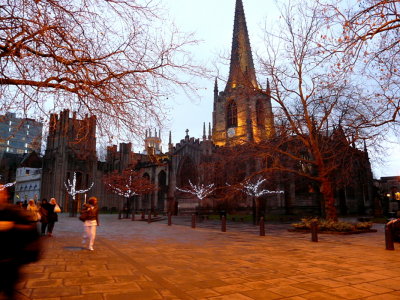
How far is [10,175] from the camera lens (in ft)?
224

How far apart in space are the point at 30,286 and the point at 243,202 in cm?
3874

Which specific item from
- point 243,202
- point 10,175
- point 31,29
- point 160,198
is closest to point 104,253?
point 31,29

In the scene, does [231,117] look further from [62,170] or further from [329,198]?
[329,198]

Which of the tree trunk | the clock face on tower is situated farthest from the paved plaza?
Answer: the clock face on tower

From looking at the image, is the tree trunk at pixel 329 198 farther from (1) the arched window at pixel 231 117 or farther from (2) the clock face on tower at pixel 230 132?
(1) the arched window at pixel 231 117

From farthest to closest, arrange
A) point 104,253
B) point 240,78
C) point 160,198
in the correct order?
point 160,198
point 240,78
point 104,253

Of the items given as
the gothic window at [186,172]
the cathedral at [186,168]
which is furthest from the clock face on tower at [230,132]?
the gothic window at [186,172]

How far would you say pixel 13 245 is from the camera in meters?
2.90

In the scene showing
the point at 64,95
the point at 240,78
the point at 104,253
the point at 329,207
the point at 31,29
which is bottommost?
the point at 104,253

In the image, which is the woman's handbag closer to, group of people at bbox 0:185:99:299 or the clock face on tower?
group of people at bbox 0:185:99:299

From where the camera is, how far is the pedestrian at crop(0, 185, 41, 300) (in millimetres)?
2829

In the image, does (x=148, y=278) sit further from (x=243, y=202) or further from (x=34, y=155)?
(x=34, y=155)

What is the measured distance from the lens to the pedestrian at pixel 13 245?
283cm

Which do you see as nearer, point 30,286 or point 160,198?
point 30,286
